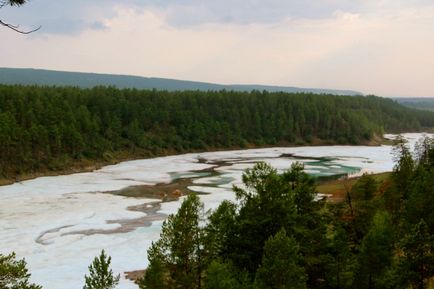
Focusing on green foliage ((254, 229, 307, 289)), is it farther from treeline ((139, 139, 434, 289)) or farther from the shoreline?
the shoreline

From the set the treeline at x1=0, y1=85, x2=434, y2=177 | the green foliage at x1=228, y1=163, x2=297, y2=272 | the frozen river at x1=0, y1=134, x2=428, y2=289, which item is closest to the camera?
the green foliage at x1=228, y1=163, x2=297, y2=272

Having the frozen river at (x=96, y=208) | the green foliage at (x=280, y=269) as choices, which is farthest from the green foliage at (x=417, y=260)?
the frozen river at (x=96, y=208)

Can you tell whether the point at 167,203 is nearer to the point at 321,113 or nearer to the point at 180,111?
the point at 180,111

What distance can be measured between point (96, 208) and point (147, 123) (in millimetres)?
76338

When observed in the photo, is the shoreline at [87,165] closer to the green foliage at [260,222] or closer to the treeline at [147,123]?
the treeline at [147,123]

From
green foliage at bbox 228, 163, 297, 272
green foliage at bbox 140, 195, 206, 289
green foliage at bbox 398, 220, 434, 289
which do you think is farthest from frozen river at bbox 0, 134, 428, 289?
green foliage at bbox 398, 220, 434, 289

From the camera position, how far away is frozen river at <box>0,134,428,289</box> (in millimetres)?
40344

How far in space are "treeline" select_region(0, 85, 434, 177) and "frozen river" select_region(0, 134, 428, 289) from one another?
7.59 m

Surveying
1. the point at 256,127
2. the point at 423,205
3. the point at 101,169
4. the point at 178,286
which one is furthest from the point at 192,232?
the point at 256,127

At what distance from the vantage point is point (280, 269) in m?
18.9

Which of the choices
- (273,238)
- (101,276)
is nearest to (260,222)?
(273,238)

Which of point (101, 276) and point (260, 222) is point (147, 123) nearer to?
point (101, 276)

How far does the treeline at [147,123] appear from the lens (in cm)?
9606

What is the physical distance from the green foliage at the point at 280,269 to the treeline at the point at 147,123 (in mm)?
75375
